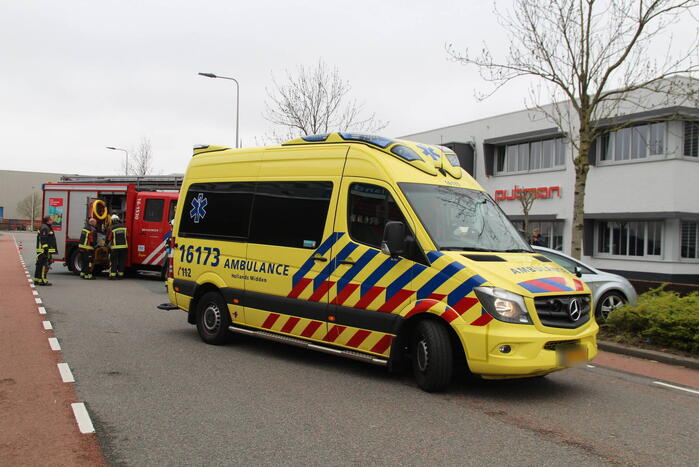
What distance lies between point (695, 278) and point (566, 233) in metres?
5.71

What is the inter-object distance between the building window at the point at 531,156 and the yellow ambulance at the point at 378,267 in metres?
21.5

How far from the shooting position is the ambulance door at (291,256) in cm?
755

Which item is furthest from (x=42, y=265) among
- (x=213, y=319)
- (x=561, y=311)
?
(x=561, y=311)

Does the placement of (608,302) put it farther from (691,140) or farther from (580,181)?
(691,140)

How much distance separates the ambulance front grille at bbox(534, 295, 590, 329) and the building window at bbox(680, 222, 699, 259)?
19553mm

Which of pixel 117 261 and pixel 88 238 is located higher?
pixel 88 238

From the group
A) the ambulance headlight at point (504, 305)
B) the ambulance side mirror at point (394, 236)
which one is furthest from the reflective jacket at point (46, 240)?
the ambulance headlight at point (504, 305)

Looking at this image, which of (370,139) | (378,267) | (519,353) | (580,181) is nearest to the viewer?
(519,353)

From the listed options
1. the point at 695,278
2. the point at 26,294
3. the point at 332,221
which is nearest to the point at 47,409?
the point at 332,221

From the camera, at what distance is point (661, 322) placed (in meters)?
9.29

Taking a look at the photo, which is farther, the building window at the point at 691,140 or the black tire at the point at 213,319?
the building window at the point at 691,140

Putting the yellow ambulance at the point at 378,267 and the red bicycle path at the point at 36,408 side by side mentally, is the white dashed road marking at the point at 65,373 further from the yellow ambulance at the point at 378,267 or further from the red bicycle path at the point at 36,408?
the yellow ambulance at the point at 378,267

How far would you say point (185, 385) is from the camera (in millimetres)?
6648

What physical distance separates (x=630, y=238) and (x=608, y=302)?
15154mm
